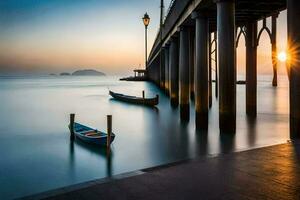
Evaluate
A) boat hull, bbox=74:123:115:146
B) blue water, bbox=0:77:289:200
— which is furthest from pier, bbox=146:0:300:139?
boat hull, bbox=74:123:115:146

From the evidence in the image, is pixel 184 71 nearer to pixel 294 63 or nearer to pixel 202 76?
pixel 202 76

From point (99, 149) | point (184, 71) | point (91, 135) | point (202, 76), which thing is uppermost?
point (184, 71)

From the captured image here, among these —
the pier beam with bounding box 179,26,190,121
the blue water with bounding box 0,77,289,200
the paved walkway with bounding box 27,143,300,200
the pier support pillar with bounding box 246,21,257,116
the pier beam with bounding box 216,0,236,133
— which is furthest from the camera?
the pier beam with bounding box 179,26,190,121

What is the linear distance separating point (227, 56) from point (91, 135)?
24.3 ft

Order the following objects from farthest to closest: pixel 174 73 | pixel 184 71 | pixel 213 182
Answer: pixel 174 73
pixel 184 71
pixel 213 182

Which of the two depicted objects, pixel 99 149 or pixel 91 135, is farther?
pixel 91 135

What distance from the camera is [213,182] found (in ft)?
16.3

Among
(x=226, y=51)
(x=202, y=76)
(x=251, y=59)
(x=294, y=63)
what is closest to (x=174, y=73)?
(x=251, y=59)

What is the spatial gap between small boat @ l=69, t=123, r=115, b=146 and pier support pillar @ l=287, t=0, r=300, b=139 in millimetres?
7451

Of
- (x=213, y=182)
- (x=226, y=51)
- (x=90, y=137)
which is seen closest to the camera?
(x=213, y=182)

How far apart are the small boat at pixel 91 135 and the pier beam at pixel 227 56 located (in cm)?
538

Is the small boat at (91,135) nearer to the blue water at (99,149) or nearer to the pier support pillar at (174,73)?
the blue water at (99,149)

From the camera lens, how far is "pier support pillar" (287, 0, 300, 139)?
30.7 ft

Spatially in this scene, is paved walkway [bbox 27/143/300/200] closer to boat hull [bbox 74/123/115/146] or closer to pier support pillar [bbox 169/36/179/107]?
boat hull [bbox 74/123/115/146]
